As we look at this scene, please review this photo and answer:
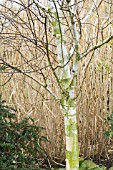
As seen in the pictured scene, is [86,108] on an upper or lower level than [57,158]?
upper

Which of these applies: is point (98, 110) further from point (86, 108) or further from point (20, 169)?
point (20, 169)

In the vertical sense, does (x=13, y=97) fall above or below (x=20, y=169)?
above

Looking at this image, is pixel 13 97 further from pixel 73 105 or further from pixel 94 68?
pixel 73 105

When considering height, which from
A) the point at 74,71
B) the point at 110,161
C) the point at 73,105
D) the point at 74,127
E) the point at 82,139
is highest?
the point at 74,71

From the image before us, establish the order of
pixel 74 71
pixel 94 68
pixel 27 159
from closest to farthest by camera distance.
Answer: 1. pixel 74 71
2. pixel 27 159
3. pixel 94 68

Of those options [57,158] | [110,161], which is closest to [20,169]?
[57,158]

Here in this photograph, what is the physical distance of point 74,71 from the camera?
2.06 m

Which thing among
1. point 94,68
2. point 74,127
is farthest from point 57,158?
point 74,127

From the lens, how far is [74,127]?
6.89 ft

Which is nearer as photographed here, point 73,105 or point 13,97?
point 73,105

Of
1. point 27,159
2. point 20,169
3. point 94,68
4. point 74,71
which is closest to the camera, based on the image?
point 74,71

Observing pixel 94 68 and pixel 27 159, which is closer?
pixel 27 159

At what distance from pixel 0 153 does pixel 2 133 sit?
0.51 ft

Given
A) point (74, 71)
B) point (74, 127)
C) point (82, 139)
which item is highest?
point (74, 71)
